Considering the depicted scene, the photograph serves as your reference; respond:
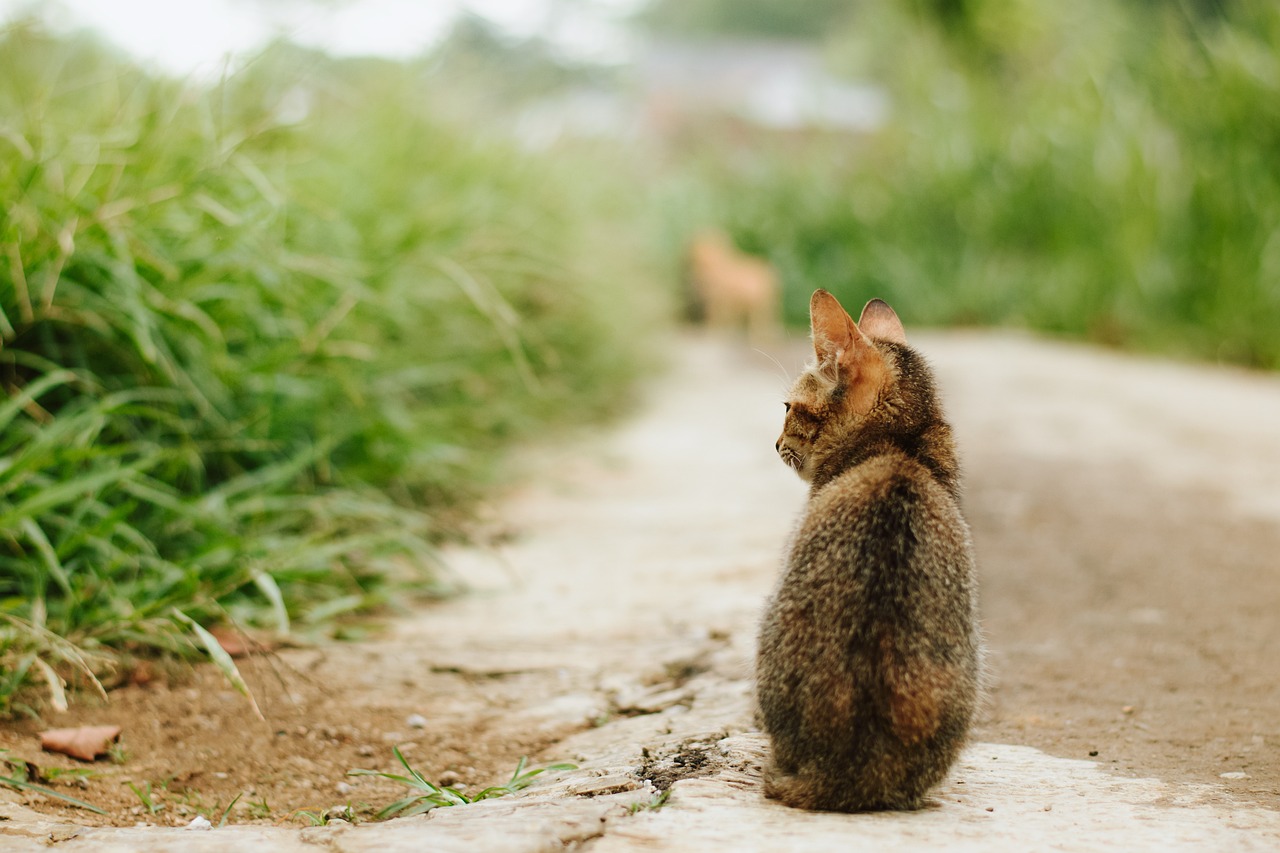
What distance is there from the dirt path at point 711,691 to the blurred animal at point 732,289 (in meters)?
5.00

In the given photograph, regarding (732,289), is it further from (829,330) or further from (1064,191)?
(829,330)

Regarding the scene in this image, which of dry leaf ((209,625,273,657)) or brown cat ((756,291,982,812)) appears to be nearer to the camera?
brown cat ((756,291,982,812))

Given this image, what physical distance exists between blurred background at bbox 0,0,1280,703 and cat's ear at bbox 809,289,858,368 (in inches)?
58.8

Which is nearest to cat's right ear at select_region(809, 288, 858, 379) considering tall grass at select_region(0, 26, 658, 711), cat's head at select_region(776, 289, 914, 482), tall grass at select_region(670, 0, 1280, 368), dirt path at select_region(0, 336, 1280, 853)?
cat's head at select_region(776, 289, 914, 482)

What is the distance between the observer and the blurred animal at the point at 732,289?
10.1 metres

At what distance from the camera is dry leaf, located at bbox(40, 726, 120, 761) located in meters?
2.26

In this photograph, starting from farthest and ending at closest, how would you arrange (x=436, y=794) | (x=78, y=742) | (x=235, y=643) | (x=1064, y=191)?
(x=1064, y=191)
(x=235, y=643)
(x=78, y=742)
(x=436, y=794)

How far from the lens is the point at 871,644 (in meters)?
1.79

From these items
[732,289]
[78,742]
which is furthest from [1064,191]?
[78,742]

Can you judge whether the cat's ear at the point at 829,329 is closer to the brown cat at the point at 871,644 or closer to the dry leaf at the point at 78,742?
the brown cat at the point at 871,644

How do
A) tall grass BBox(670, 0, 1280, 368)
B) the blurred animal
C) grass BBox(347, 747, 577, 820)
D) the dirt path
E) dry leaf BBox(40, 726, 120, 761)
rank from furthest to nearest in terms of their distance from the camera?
the blurred animal < tall grass BBox(670, 0, 1280, 368) < dry leaf BBox(40, 726, 120, 761) < grass BBox(347, 747, 577, 820) < the dirt path

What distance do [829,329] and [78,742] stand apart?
1.69 meters

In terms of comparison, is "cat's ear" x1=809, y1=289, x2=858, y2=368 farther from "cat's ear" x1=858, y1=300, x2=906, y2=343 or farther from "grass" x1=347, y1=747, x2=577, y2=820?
"grass" x1=347, y1=747, x2=577, y2=820

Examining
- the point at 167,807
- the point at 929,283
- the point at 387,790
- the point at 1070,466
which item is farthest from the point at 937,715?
the point at 929,283
